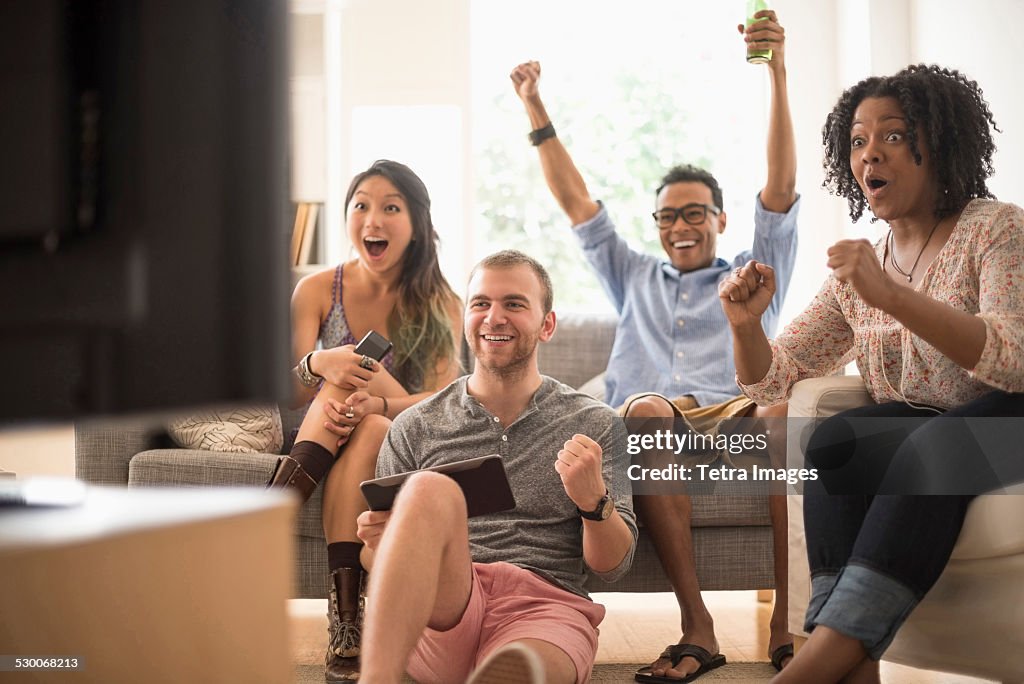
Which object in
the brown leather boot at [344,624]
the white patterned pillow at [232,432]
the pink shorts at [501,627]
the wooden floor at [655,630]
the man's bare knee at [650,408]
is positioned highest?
the man's bare knee at [650,408]

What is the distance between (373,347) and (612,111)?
247cm

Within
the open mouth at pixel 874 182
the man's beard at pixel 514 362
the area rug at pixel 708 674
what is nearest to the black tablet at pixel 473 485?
the man's beard at pixel 514 362

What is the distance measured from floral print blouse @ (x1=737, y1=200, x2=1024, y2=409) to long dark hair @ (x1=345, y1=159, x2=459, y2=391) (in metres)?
0.72

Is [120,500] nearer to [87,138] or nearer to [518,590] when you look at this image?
[87,138]

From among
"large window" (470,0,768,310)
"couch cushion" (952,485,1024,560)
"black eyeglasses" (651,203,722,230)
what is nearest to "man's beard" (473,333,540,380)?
"couch cushion" (952,485,1024,560)

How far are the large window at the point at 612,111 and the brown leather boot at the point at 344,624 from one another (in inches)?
90.0

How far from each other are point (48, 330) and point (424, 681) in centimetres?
115

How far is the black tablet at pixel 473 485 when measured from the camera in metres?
1.38

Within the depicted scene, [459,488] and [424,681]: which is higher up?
[459,488]

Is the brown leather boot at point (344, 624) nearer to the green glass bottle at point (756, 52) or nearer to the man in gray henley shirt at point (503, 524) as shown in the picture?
the man in gray henley shirt at point (503, 524)

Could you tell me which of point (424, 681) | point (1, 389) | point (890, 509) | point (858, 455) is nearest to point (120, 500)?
point (1, 389)

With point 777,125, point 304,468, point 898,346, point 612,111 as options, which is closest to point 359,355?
point 304,468

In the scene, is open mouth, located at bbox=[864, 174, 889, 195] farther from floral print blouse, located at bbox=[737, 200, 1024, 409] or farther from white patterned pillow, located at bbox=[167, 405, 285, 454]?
white patterned pillow, located at bbox=[167, 405, 285, 454]

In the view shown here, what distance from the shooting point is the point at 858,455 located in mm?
1554
